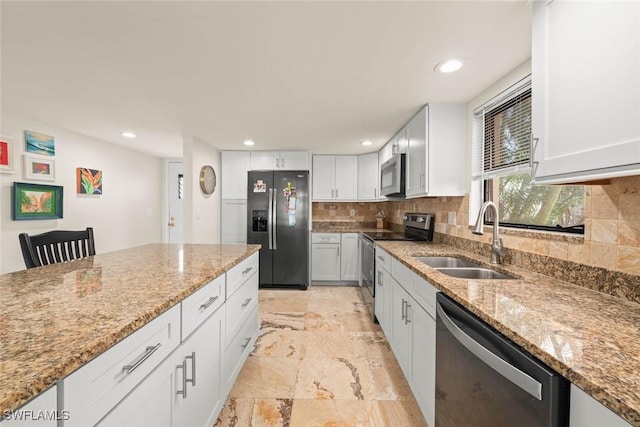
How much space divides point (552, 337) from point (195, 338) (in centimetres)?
128

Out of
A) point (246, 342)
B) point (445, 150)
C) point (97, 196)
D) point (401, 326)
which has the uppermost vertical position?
point (445, 150)

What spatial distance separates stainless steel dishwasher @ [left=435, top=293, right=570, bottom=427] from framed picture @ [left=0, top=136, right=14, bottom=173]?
4.01 metres

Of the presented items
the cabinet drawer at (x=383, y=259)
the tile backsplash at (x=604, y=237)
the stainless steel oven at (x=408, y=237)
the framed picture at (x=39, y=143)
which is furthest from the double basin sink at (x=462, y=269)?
the framed picture at (x=39, y=143)

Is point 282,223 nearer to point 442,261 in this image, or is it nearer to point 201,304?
point 442,261

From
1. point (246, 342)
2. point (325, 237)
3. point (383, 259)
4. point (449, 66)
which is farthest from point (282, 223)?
point (449, 66)

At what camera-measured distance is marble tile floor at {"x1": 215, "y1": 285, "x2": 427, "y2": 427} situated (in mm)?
1621

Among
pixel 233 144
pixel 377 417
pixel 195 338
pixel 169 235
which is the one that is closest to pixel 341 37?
pixel 195 338

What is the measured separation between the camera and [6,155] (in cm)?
275

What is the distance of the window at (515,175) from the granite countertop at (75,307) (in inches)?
72.9

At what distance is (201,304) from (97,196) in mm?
3706

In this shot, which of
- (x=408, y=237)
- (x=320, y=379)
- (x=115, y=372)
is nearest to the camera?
(x=115, y=372)

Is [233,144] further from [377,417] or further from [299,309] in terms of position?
[377,417]

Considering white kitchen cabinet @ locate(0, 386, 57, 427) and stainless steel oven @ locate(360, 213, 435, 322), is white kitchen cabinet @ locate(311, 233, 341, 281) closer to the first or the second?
stainless steel oven @ locate(360, 213, 435, 322)

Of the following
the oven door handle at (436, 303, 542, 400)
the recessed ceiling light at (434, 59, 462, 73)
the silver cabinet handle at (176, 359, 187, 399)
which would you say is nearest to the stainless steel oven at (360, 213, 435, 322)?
the recessed ceiling light at (434, 59, 462, 73)
